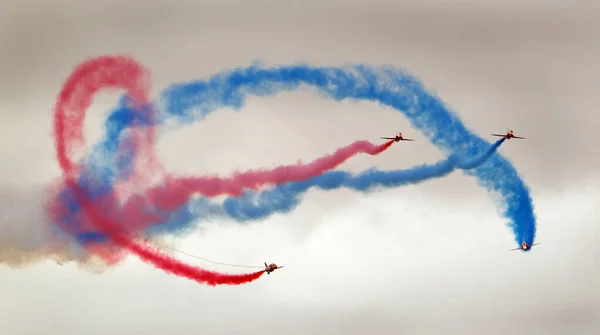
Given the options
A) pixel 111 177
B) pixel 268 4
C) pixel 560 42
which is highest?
pixel 268 4

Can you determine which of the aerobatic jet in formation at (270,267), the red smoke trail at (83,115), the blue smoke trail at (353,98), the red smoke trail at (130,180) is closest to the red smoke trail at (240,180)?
the red smoke trail at (130,180)

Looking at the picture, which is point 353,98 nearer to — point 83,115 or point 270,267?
point 270,267

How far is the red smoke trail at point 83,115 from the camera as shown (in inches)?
267

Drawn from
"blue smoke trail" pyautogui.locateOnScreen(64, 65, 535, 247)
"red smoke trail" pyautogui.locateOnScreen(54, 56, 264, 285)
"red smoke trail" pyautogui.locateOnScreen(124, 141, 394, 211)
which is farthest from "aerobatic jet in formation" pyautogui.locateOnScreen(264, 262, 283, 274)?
"red smoke trail" pyautogui.locateOnScreen(124, 141, 394, 211)

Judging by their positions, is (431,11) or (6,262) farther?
(431,11)

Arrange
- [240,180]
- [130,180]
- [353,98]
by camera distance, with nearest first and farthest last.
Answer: [130,180] < [240,180] < [353,98]

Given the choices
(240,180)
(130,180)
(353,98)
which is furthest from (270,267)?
(353,98)

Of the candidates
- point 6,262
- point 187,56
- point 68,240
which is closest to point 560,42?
point 187,56

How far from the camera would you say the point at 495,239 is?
7.26 metres

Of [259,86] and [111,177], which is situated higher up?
[259,86]

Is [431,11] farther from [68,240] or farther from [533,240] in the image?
[68,240]

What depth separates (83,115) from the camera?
6883 millimetres

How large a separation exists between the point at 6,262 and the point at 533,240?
23.6 ft

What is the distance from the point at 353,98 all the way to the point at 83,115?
3.69m
